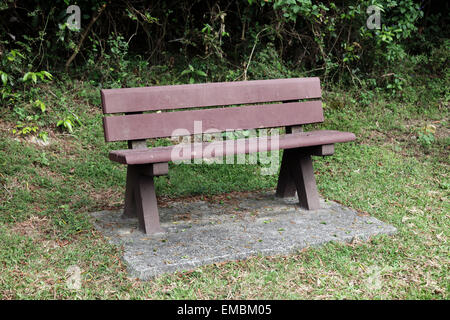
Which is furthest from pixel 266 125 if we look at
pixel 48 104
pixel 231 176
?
pixel 48 104

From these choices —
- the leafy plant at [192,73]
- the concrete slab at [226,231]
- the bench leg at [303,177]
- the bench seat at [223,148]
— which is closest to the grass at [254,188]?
the concrete slab at [226,231]

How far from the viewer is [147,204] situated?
3297mm

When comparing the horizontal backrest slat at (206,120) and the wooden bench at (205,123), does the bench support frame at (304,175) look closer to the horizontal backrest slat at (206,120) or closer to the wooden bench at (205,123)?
the wooden bench at (205,123)

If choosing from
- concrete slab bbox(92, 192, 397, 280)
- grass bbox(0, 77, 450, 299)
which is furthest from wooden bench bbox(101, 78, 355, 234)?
grass bbox(0, 77, 450, 299)

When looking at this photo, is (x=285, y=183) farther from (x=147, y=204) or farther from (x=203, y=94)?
(x=147, y=204)

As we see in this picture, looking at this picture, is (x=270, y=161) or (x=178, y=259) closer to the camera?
(x=178, y=259)

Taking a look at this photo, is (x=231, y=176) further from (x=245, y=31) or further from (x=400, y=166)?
(x=245, y=31)

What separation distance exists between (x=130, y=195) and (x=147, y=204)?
0.96 feet

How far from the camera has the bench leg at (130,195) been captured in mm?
3396

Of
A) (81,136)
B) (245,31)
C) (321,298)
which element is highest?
(245,31)

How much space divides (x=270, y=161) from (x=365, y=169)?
36.3 inches

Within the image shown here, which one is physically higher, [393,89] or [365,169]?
[393,89]

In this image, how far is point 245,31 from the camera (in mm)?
6688

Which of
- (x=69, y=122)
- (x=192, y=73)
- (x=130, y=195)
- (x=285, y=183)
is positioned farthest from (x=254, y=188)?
(x=192, y=73)
